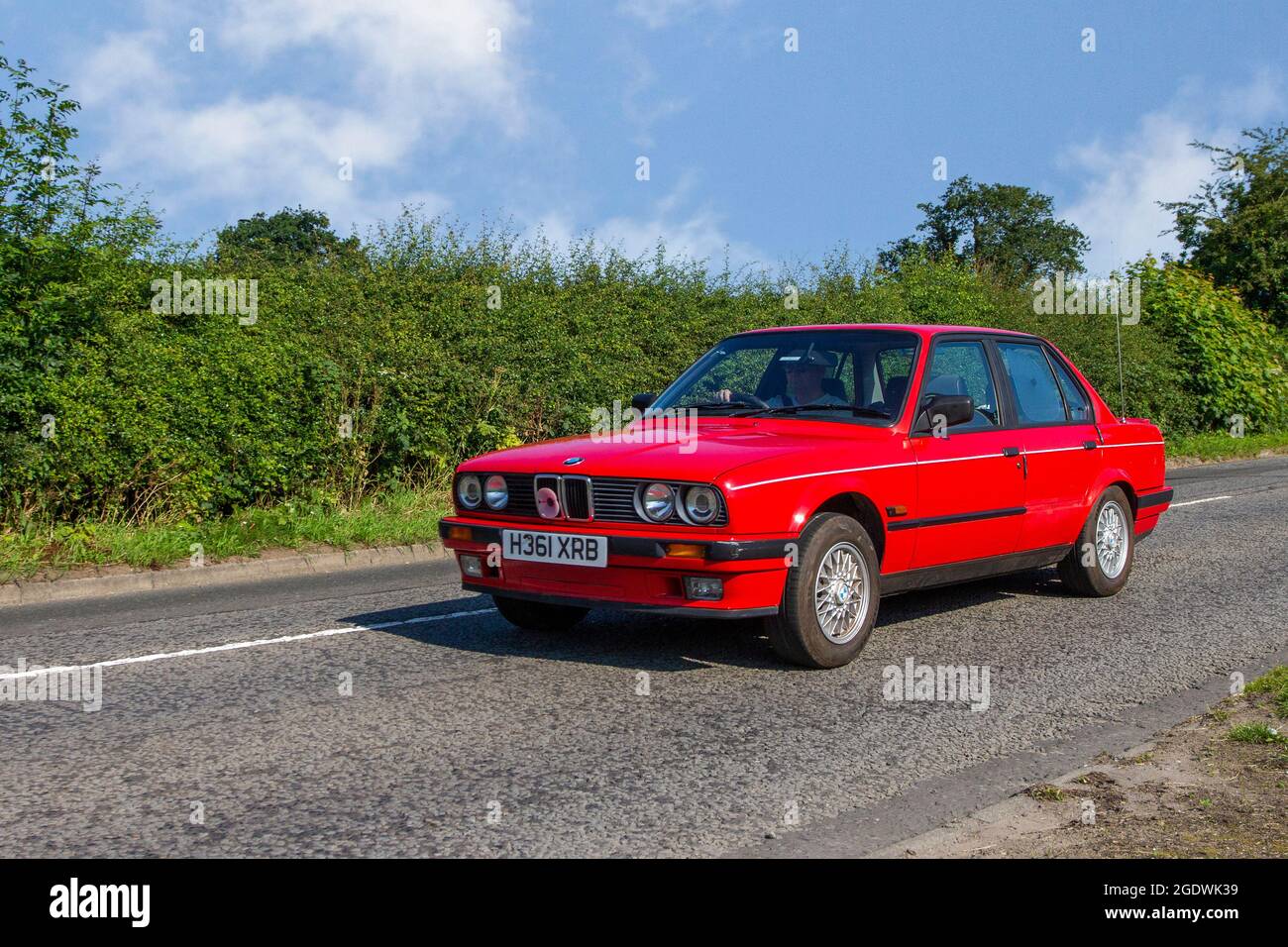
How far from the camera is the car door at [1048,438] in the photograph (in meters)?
7.77

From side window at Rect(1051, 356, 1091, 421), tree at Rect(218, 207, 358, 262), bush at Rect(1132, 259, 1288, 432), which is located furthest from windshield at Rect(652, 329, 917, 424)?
tree at Rect(218, 207, 358, 262)

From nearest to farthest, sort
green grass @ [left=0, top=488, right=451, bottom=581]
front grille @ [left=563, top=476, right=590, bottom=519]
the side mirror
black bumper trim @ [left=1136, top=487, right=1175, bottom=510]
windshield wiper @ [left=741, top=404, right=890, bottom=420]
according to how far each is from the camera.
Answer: front grille @ [left=563, top=476, right=590, bottom=519] → the side mirror → windshield wiper @ [left=741, top=404, right=890, bottom=420] → black bumper trim @ [left=1136, top=487, right=1175, bottom=510] → green grass @ [left=0, top=488, right=451, bottom=581]

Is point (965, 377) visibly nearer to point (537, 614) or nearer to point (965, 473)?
point (965, 473)

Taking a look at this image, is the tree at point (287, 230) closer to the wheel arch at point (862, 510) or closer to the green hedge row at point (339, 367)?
the green hedge row at point (339, 367)

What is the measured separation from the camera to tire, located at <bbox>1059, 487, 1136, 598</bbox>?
8336 mm

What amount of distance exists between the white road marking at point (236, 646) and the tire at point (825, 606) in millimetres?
2670

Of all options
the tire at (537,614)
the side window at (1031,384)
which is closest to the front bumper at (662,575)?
the tire at (537,614)

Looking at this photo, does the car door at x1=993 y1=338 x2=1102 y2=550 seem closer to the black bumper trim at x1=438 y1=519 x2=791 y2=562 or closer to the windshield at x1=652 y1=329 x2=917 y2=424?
the windshield at x1=652 y1=329 x2=917 y2=424

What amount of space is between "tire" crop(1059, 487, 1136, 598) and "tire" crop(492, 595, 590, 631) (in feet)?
11.3

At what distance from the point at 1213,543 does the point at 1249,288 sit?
32.6 metres

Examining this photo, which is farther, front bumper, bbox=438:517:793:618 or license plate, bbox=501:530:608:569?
license plate, bbox=501:530:608:569

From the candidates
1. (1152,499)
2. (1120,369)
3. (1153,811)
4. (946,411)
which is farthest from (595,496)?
(1120,369)

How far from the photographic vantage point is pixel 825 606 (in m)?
6.19

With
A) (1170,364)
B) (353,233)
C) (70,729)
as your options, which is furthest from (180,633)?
(1170,364)
